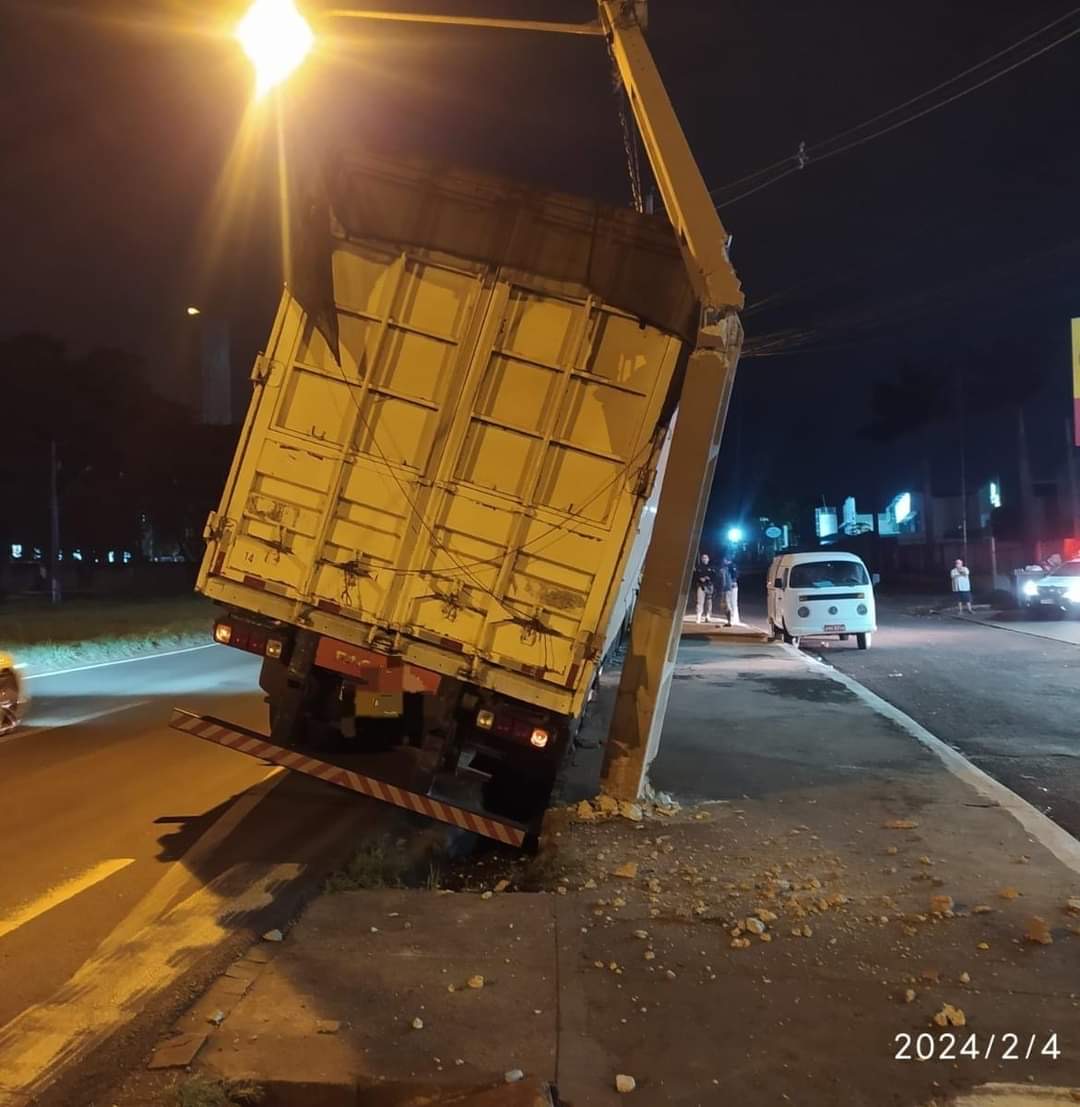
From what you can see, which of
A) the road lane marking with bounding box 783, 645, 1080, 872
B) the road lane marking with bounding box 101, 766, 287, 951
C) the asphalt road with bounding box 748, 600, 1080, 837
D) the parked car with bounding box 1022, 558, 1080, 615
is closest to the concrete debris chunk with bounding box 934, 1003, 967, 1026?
the road lane marking with bounding box 783, 645, 1080, 872

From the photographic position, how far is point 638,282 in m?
5.95

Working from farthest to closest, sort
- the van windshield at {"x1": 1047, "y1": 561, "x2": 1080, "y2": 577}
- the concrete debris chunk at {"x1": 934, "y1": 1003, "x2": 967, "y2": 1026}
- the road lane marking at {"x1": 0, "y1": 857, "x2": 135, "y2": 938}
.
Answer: the van windshield at {"x1": 1047, "y1": 561, "x2": 1080, "y2": 577}, the road lane marking at {"x1": 0, "y1": 857, "x2": 135, "y2": 938}, the concrete debris chunk at {"x1": 934, "y1": 1003, "x2": 967, "y2": 1026}

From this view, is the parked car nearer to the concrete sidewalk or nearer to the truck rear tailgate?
the concrete sidewalk

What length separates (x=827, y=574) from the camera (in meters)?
20.2

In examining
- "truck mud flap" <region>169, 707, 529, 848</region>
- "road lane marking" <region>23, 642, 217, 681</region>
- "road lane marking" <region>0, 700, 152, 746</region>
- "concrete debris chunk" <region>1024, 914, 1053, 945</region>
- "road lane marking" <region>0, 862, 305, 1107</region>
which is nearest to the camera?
"road lane marking" <region>0, 862, 305, 1107</region>

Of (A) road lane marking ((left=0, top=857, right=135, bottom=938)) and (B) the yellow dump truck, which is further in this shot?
(B) the yellow dump truck

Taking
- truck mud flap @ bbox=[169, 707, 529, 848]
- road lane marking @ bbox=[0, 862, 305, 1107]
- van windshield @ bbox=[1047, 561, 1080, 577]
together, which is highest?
van windshield @ bbox=[1047, 561, 1080, 577]

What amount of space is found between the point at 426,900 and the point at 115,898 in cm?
183

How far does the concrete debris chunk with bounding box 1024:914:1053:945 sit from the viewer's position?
15.0 feet

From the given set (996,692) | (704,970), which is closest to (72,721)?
(704,970)

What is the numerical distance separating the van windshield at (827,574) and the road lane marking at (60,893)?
16.2m

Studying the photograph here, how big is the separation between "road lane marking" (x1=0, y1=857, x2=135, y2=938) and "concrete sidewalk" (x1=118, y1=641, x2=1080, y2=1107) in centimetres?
157

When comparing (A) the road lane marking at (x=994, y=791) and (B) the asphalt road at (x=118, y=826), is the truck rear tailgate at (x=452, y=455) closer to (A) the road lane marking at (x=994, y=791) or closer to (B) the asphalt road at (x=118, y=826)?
(B) the asphalt road at (x=118, y=826)
